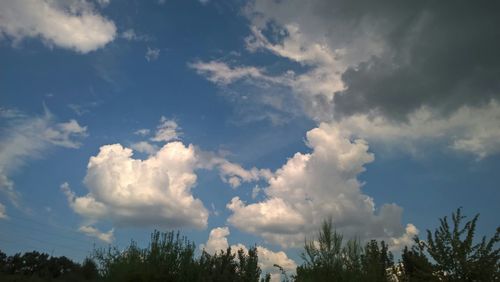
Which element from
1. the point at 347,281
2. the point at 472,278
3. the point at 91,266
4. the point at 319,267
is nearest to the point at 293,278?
the point at 319,267

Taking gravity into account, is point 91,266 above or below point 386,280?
above

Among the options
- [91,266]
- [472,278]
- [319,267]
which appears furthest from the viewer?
[91,266]

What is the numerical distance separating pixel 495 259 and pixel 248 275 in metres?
11.3

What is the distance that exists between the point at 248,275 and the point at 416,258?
824 cm

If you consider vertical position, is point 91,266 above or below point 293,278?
above

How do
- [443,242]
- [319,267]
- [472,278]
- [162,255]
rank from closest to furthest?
[472,278] < [443,242] < [162,255] < [319,267]

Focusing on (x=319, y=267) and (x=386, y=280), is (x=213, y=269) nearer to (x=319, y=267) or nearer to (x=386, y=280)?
(x=319, y=267)

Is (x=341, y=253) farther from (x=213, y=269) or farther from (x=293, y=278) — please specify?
(x=213, y=269)

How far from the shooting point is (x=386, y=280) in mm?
22391

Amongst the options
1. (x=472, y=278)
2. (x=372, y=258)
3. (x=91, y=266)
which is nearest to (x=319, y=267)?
(x=372, y=258)

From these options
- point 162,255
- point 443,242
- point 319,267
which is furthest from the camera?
point 319,267

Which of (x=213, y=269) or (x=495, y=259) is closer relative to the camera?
(x=495, y=259)

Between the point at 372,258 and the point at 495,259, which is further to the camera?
the point at 372,258

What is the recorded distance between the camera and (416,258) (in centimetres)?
1997
